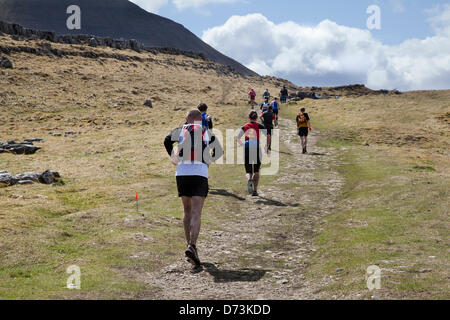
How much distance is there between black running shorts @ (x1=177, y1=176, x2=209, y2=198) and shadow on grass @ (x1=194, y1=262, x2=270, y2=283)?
1.67 meters

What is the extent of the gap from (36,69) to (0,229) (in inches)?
2971

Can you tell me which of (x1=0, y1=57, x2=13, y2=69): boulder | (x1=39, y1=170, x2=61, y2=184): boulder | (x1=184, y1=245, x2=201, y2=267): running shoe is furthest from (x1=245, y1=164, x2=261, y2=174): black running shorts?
(x1=0, y1=57, x2=13, y2=69): boulder

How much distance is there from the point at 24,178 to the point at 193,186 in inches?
→ 569

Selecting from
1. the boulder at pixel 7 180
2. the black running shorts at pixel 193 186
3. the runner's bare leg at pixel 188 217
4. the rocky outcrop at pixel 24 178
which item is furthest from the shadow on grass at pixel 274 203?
the boulder at pixel 7 180

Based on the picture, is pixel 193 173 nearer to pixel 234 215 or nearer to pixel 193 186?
pixel 193 186

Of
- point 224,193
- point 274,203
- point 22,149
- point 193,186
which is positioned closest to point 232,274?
point 193,186

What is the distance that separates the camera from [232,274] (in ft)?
32.5

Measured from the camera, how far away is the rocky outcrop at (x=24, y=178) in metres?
20.9

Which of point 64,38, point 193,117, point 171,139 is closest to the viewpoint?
point 193,117

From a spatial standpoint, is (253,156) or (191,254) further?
(253,156)

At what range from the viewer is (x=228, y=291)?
28.5 feet

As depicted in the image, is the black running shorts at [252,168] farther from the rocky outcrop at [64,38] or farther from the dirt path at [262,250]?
the rocky outcrop at [64,38]

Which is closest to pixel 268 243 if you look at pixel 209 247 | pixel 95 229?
pixel 209 247
